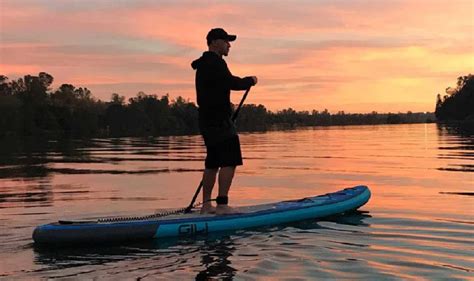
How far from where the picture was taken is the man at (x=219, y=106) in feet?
23.8

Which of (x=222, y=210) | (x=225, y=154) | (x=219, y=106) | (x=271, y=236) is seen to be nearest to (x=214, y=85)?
(x=219, y=106)

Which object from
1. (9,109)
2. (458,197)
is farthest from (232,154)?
(9,109)

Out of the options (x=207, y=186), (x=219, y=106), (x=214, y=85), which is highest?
(x=214, y=85)

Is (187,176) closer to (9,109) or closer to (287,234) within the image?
(287,234)

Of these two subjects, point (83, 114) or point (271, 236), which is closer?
point (271, 236)

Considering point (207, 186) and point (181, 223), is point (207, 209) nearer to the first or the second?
point (207, 186)

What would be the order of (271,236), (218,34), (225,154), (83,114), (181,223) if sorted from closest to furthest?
(271,236), (181,223), (225,154), (218,34), (83,114)

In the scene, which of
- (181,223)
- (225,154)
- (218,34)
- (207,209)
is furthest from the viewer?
(207,209)

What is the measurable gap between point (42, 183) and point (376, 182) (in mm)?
8194

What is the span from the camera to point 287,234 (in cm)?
Answer: 689

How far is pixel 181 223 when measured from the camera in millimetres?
6934

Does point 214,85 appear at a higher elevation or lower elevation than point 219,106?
higher

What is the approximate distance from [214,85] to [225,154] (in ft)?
3.04

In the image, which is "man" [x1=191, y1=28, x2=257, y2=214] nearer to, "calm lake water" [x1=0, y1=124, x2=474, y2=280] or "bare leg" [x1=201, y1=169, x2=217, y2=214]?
"bare leg" [x1=201, y1=169, x2=217, y2=214]
